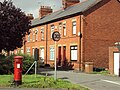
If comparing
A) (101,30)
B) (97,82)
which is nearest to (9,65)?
(97,82)

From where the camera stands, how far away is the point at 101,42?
40312 millimetres

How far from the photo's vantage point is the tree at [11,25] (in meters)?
33.5

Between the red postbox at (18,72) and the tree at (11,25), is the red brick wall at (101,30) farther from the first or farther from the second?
the red postbox at (18,72)

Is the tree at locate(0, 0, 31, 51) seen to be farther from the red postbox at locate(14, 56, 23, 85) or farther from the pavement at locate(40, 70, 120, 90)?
the red postbox at locate(14, 56, 23, 85)

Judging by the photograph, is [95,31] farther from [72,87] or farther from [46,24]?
[72,87]

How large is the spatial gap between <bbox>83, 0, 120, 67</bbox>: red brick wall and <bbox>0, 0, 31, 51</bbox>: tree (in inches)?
295

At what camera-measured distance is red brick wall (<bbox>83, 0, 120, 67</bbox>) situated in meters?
39.5

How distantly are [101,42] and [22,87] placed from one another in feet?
74.3

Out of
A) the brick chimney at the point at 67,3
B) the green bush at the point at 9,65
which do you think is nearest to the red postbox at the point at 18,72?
the green bush at the point at 9,65

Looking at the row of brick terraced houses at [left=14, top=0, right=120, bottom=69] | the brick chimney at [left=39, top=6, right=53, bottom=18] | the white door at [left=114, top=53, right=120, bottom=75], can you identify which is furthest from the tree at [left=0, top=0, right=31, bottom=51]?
the brick chimney at [left=39, top=6, right=53, bottom=18]

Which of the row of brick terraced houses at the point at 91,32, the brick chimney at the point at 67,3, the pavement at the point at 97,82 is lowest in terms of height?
the pavement at the point at 97,82

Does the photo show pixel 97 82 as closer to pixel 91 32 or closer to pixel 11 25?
pixel 11 25

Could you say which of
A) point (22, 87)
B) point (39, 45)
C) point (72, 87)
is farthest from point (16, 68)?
point (39, 45)

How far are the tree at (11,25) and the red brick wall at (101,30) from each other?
7496 millimetres
